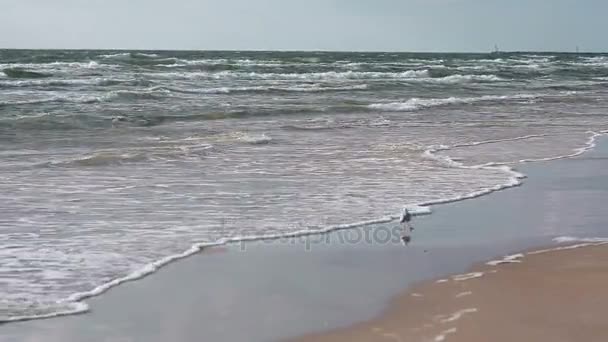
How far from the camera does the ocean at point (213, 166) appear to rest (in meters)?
5.45

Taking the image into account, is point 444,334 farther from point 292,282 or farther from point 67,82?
point 67,82

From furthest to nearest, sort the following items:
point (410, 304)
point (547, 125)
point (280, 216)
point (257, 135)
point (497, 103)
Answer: point (497, 103) → point (547, 125) → point (257, 135) → point (280, 216) → point (410, 304)

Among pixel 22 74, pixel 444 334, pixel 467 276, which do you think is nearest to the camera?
pixel 444 334

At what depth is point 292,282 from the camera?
4.62 meters

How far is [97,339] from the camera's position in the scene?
375cm

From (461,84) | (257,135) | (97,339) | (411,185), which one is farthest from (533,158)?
(461,84)

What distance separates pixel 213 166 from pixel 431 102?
1334 centimetres

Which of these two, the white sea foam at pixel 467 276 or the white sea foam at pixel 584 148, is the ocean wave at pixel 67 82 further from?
the white sea foam at pixel 467 276

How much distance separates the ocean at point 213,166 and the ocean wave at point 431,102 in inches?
5.8

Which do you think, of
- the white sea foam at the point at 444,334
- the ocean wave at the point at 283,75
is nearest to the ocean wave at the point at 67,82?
the ocean wave at the point at 283,75

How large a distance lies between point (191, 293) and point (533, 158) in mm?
6663

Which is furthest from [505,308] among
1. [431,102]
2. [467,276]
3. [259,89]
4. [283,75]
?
[283,75]

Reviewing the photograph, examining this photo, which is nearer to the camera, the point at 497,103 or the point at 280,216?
the point at 280,216

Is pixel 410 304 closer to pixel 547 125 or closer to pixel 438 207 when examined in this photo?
pixel 438 207
